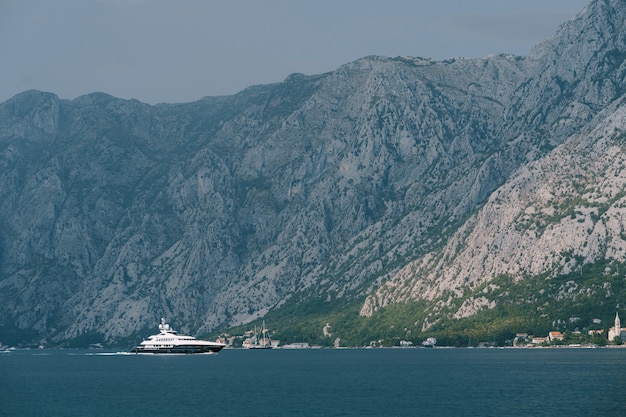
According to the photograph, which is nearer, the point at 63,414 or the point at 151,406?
the point at 63,414

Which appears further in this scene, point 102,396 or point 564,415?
point 102,396

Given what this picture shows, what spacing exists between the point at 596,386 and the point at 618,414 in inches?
1881

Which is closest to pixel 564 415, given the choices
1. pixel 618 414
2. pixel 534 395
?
pixel 618 414

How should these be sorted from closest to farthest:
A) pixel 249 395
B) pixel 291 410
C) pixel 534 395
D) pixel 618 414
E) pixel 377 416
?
pixel 618 414, pixel 377 416, pixel 291 410, pixel 534 395, pixel 249 395

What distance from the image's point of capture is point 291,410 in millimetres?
164625

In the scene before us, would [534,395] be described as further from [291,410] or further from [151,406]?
[151,406]

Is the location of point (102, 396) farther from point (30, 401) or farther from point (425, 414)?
point (425, 414)

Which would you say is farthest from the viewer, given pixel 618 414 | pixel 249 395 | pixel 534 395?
pixel 249 395

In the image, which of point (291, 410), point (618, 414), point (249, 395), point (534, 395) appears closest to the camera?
point (618, 414)

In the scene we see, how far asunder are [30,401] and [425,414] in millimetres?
77423

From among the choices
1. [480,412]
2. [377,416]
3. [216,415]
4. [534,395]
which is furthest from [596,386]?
[216,415]

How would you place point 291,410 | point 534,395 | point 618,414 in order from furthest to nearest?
point 534,395 → point 291,410 → point 618,414

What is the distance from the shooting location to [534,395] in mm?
178750

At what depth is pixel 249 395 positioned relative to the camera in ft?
637
